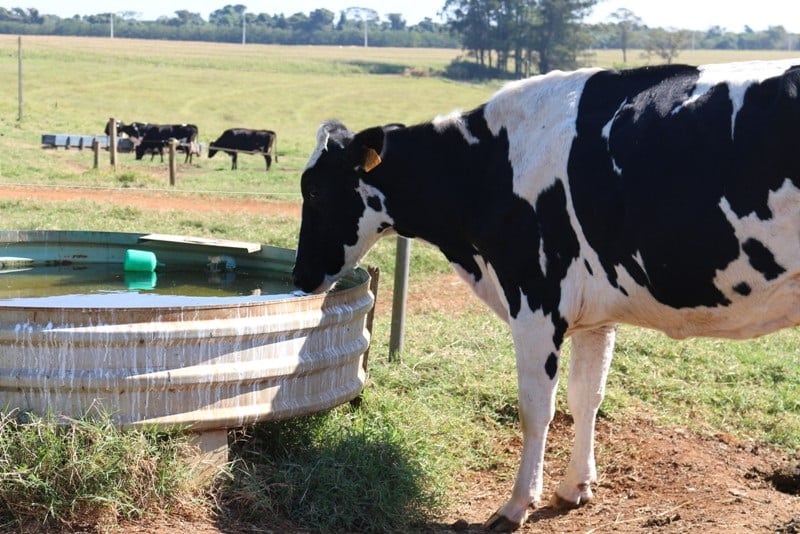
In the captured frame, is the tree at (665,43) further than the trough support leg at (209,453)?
Yes

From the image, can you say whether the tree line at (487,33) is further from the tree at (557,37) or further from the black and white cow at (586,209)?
the black and white cow at (586,209)

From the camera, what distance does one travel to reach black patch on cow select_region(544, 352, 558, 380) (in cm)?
561

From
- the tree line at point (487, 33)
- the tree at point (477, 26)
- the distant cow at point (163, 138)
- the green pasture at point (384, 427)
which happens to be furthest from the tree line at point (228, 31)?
the green pasture at point (384, 427)

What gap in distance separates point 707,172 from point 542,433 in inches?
64.5

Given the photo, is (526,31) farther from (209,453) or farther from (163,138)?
(209,453)

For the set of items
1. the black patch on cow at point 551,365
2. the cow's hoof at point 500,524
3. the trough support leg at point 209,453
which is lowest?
the cow's hoof at point 500,524

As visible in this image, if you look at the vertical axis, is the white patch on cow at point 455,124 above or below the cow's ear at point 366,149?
above

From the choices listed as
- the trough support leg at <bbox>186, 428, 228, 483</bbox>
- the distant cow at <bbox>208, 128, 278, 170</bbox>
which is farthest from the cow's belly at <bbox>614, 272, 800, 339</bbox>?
the distant cow at <bbox>208, 128, 278, 170</bbox>

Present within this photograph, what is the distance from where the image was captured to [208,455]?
524 centimetres

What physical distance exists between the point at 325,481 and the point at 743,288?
2.26m

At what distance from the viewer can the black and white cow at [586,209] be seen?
4941 millimetres

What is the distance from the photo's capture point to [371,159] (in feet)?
19.9

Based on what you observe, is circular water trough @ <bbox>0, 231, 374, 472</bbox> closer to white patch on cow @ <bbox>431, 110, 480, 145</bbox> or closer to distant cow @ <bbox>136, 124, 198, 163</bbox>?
white patch on cow @ <bbox>431, 110, 480, 145</bbox>

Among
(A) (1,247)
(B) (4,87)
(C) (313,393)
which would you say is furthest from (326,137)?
(B) (4,87)
